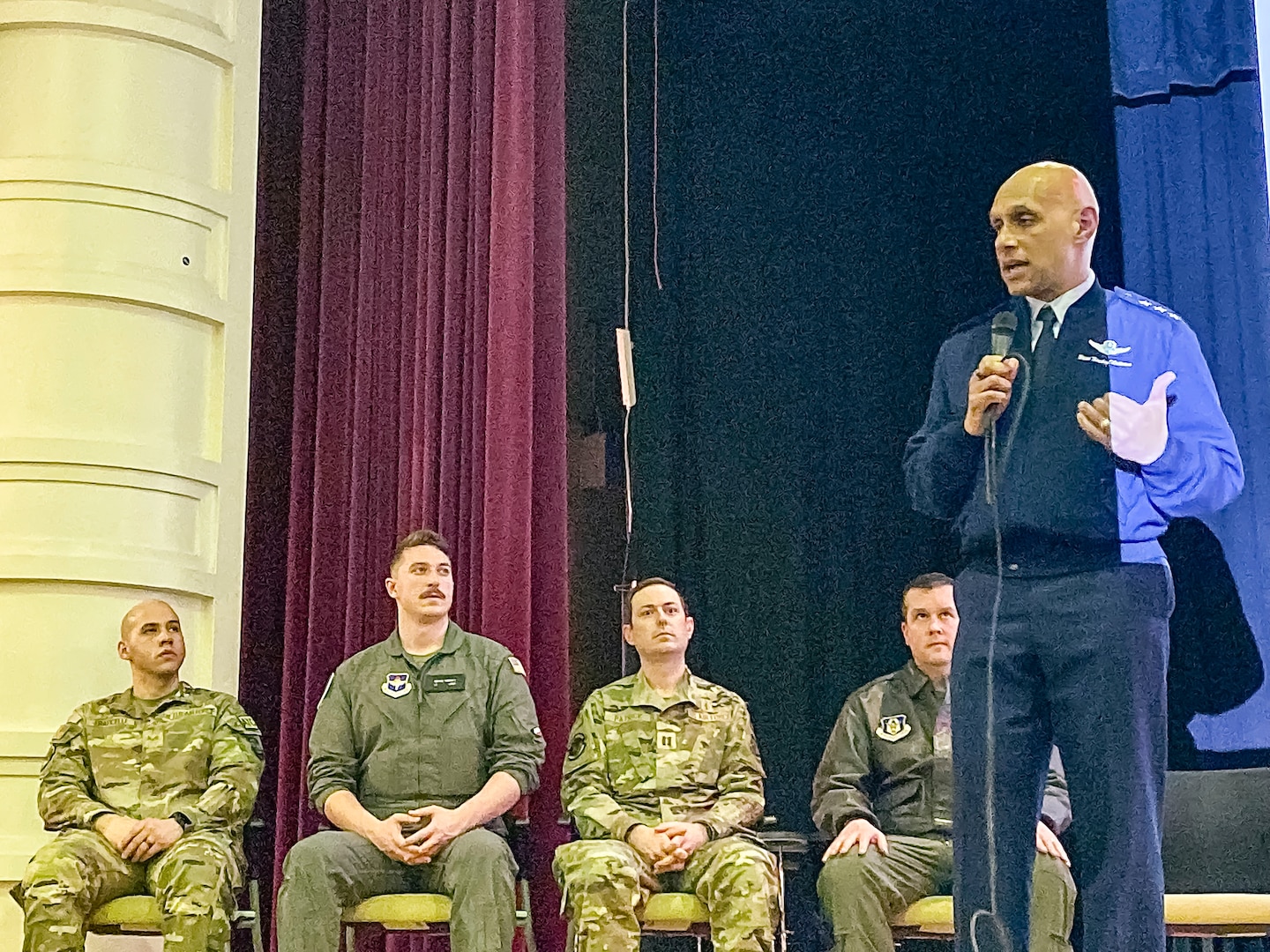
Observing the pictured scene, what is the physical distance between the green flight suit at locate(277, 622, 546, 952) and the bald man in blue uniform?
114cm

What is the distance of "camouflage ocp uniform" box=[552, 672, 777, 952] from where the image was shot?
3.18 m

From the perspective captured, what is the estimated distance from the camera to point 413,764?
362cm

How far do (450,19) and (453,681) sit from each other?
6.82 feet

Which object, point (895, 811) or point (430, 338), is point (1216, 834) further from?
point (430, 338)

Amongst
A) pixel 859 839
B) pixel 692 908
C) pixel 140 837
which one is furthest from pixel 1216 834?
pixel 140 837

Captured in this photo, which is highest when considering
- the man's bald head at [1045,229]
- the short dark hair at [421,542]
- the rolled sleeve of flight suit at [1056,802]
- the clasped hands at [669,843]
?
the man's bald head at [1045,229]

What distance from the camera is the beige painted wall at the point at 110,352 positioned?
4.14 meters

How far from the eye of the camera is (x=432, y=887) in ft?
11.2

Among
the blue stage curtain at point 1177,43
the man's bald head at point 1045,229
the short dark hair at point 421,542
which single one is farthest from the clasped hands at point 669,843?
the blue stage curtain at point 1177,43

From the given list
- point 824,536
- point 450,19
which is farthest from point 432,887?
point 450,19

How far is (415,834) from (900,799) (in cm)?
109

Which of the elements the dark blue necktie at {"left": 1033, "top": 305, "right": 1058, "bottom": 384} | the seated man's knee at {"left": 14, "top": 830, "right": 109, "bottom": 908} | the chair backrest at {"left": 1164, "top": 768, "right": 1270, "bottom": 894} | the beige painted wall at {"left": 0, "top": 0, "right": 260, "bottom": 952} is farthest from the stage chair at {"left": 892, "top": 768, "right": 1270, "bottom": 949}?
the beige painted wall at {"left": 0, "top": 0, "right": 260, "bottom": 952}

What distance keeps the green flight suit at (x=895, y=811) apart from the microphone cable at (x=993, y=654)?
0.40m

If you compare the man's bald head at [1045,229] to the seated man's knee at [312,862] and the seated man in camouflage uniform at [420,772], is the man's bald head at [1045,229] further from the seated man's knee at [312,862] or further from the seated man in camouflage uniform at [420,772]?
the seated man's knee at [312,862]
